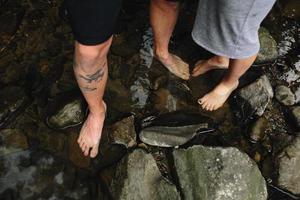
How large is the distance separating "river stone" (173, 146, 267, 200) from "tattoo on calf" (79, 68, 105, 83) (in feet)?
2.62

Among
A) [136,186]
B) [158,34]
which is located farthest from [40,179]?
[158,34]

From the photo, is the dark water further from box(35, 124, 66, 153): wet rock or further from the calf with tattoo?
the calf with tattoo

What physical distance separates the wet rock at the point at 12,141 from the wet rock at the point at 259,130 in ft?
5.26

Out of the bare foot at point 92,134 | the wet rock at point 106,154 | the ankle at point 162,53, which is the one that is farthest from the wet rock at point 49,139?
the ankle at point 162,53

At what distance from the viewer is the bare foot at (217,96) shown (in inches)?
113

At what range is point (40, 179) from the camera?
252 cm

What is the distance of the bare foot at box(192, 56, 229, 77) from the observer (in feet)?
9.78

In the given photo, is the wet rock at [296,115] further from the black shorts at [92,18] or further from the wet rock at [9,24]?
the wet rock at [9,24]

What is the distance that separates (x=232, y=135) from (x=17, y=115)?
5.12 ft

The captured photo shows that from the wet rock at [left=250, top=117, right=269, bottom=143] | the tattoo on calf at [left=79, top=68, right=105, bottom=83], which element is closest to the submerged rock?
the wet rock at [left=250, top=117, right=269, bottom=143]

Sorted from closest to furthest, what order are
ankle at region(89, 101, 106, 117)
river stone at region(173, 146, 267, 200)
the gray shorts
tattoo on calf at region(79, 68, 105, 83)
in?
the gray shorts, tattoo on calf at region(79, 68, 105, 83), river stone at region(173, 146, 267, 200), ankle at region(89, 101, 106, 117)

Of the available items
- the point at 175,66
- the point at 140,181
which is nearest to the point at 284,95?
the point at 175,66

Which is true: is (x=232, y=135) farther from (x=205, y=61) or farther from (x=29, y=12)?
(x=29, y=12)

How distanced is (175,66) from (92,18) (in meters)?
1.40
